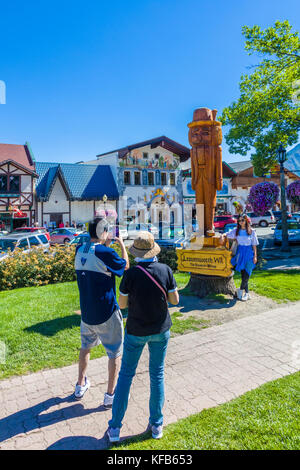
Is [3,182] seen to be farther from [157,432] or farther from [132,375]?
[157,432]

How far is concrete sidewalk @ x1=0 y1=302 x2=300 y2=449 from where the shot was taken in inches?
120

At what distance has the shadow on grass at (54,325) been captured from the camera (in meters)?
Result: 5.41

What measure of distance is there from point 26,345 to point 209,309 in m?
3.55

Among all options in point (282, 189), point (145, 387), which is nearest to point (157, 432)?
point (145, 387)

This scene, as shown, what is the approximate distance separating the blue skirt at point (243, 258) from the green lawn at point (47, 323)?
Result: 44.3 inches

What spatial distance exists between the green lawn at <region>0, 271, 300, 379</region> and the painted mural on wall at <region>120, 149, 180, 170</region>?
80.5ft

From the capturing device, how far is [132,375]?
9.60 feet

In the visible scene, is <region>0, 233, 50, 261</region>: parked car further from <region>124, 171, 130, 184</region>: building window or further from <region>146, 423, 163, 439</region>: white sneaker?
<region>124, 171, 130, 184</region>: building window

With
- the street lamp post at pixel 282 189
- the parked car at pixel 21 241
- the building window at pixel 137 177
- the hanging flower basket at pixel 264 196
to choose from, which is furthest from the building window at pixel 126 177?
the hanging flower basket at pixel 264 196

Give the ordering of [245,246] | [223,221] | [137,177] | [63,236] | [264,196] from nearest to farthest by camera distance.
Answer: [245,246] < [264,196] < [63,236] < [223,221] < [137,177]

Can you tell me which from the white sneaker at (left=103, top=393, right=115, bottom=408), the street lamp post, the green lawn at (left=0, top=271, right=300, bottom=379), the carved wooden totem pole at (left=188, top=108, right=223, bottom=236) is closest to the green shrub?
the green lawn at (left=0, top=271, right=300, bottom=379)

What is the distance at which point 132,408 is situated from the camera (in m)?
3.41

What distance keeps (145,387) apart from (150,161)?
30.7 m

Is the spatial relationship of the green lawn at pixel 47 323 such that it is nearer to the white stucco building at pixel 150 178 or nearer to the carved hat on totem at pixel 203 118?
the carved hat on totem at pixel 203 118
